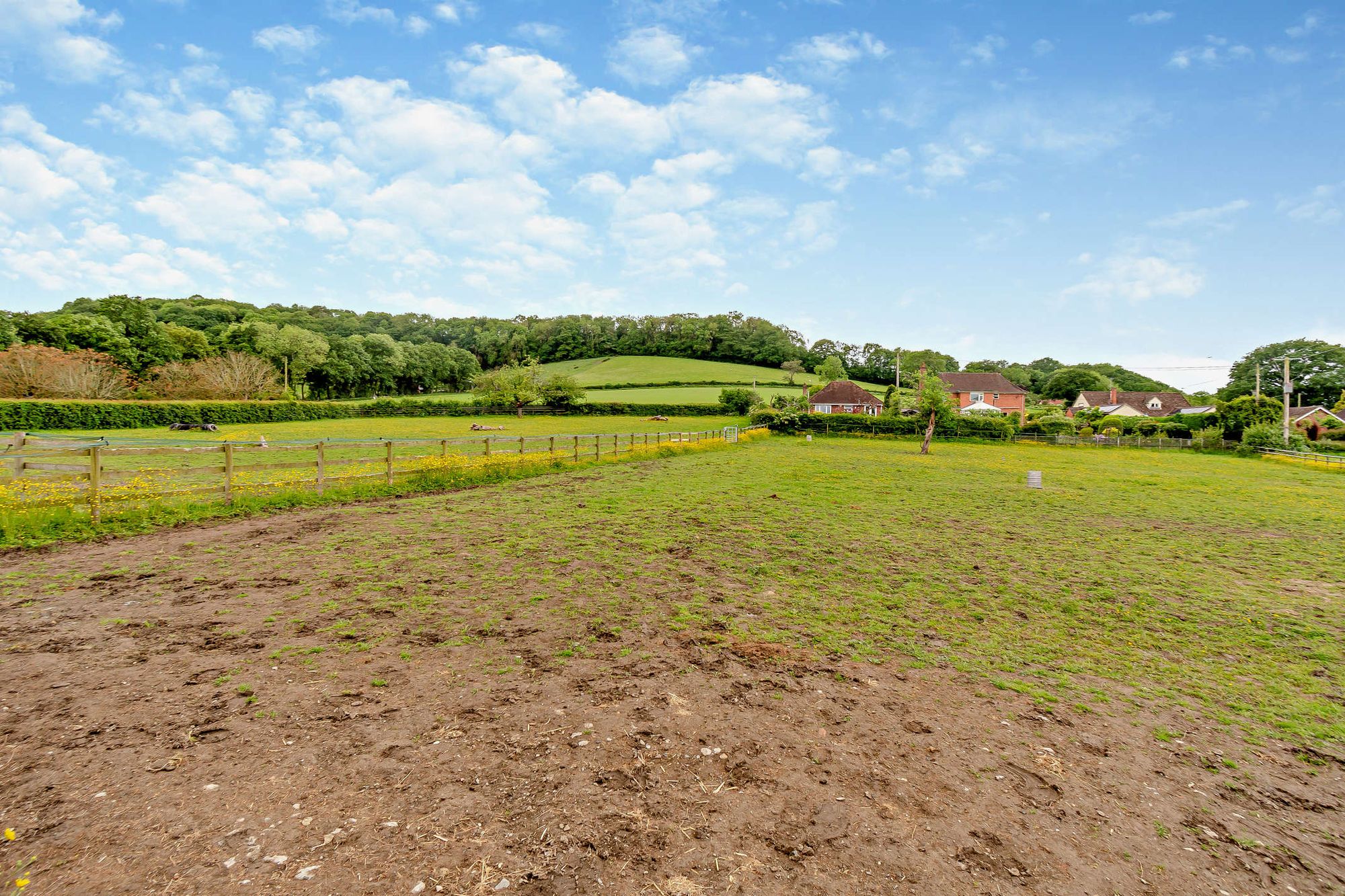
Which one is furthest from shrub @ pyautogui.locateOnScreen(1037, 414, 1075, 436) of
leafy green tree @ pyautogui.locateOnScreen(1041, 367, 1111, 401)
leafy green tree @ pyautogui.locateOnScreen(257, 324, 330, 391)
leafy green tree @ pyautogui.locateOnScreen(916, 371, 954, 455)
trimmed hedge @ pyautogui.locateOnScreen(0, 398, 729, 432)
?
leafy green tree @ pyautogui.locateOnScreen(257, 324, 330, 391)

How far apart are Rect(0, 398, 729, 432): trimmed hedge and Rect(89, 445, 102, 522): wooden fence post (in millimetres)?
30918

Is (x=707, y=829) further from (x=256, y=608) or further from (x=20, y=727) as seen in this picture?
(x=256, y=608)

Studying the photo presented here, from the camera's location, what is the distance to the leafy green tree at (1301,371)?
73625 millimetres

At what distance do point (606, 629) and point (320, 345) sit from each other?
80.4 meters

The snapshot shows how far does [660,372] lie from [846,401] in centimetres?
3154

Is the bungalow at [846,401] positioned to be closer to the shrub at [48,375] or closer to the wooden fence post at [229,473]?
the wooden fence post at [229,473]

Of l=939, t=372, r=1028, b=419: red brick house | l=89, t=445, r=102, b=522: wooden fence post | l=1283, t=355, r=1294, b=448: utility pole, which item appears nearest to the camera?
l=89, t=445, r=102, b=522: wooden fence post

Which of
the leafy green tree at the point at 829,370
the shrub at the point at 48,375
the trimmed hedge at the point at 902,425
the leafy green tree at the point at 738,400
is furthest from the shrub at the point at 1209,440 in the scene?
the shrub at the point at 48,375

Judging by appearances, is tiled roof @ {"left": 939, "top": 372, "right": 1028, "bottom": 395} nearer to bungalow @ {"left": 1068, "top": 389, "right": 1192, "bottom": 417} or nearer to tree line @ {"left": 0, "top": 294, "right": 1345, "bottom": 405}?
tree line @ {"left": 0, "top": 294, "right": 1345, "bottom": 405}

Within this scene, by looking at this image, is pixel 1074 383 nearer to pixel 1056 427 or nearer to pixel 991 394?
pixel 991 394

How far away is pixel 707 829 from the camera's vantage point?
2961 mm

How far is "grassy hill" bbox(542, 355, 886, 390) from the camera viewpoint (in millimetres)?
79750

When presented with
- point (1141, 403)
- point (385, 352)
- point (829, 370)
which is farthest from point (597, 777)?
point (1141, 403)

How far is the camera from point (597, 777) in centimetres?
334
